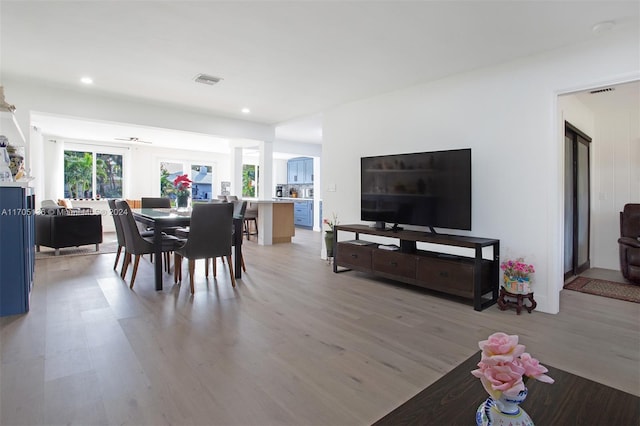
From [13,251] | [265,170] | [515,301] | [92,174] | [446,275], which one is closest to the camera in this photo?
[13,251]

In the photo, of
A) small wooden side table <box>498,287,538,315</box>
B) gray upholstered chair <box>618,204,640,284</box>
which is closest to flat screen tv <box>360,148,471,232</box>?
small wooden side table <box>498,287,538,315</box>

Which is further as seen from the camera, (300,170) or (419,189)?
(300,170)

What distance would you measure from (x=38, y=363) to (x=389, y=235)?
10.2ft

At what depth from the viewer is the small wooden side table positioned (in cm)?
307

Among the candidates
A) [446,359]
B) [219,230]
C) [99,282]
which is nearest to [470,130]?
[446,359]

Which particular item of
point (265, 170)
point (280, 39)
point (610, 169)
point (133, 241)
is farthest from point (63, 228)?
point (610, 169)

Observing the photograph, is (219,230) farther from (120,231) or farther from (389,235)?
(389,235)

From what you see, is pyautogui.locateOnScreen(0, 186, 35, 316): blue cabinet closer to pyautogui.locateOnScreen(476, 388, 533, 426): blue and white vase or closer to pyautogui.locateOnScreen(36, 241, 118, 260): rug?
pyautogui.locateOnScreen(36, 241, 118, 260): rug

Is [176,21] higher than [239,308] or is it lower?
higher

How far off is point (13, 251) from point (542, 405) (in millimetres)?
3657

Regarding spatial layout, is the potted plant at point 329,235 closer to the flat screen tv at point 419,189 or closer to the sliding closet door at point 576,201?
the flat screen tv at point 419,189

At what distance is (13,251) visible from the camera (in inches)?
111

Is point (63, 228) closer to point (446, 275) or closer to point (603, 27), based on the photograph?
point (446, 275)

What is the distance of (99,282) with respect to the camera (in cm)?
391
